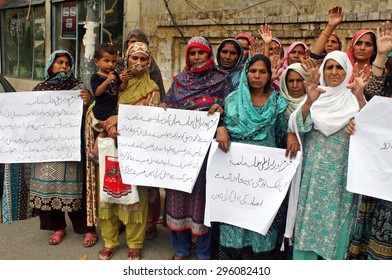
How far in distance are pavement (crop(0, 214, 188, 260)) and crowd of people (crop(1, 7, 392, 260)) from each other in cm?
10

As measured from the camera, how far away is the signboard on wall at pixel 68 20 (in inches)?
455

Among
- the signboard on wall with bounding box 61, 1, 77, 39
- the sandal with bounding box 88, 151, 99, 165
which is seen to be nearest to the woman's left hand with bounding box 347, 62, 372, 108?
the sandal with bounding box 88, 151, 99, 165

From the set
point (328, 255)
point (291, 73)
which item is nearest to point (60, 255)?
point (328, 255)

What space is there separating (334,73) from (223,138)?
2.74 ft

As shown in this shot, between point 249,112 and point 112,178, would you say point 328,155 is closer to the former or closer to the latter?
point 249,112

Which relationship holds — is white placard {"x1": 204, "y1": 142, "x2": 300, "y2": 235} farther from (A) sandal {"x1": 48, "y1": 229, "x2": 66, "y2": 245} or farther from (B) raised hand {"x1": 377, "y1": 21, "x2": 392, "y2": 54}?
(A) sandal {"x1": 48, "y1": 229, "x2": 66, "y2": 245}

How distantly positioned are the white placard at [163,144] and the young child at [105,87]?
0.16 m

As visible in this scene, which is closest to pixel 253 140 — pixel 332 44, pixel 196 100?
pixel 196 100

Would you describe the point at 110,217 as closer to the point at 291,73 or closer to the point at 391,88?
the point at 291,73

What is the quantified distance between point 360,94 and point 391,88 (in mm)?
241

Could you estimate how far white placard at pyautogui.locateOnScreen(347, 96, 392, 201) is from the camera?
2467mm

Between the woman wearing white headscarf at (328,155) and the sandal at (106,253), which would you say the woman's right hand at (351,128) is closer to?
the woman wearing white headscarf at (328,155)

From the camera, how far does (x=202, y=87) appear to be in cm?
298

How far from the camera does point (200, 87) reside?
2980 millimetres
